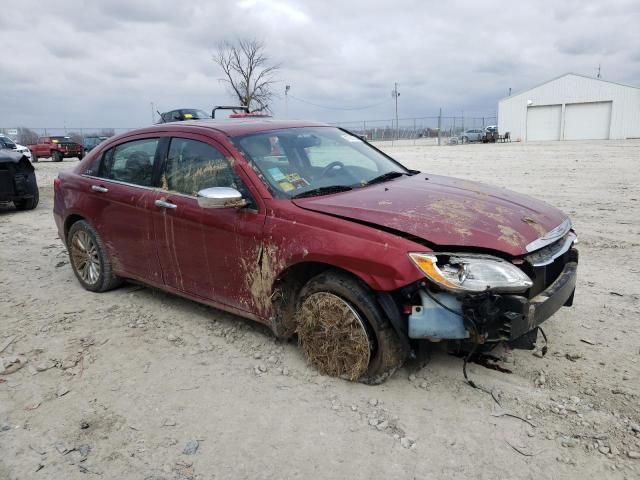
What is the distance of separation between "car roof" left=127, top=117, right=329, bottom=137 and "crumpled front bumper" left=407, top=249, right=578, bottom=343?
192cm

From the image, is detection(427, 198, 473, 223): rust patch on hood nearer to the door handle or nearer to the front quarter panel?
the front quarter panel

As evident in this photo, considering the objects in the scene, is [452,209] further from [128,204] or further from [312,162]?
[128,204]

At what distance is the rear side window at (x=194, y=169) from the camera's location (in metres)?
3.75

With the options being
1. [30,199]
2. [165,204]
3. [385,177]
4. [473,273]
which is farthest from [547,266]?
[30,199]

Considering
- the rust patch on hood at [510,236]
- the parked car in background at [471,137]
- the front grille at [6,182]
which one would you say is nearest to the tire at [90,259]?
the rust patch on hood at [510,236]

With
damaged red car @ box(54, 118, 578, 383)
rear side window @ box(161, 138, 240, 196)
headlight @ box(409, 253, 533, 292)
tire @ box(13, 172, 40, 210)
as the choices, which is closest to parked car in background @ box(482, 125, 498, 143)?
tire @ box(13, 172, 40, 210)

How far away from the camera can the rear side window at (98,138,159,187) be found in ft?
14.4

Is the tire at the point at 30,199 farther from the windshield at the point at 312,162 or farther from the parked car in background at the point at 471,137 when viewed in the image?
the parked car in background at the point at 471,137

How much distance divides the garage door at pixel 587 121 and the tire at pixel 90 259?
45.3m

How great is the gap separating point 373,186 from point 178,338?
1894 mm

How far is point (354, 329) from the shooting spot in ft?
10.3

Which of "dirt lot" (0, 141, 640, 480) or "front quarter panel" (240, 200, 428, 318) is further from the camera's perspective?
"front quarter panel" (240, 200, 428, 318)

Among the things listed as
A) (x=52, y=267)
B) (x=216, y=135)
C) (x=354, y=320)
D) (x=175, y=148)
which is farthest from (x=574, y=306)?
(x=52, y=267)

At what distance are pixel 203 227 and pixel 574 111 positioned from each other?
46631 millimetres
